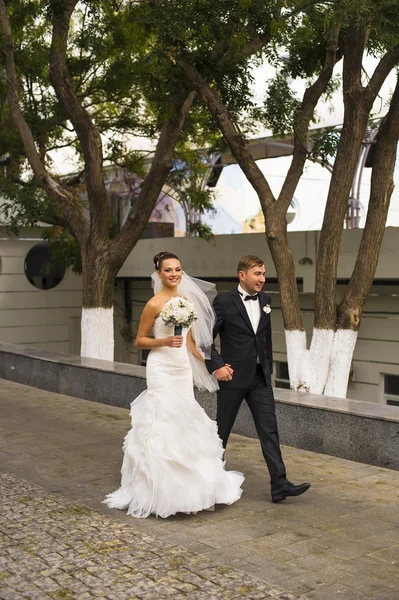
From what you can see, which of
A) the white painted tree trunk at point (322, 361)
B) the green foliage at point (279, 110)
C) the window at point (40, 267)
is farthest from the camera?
the window at point (40, 267)

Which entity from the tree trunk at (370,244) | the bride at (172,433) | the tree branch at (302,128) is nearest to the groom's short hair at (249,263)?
the bride at (172,433)

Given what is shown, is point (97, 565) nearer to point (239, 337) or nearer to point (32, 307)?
point (239, 337)

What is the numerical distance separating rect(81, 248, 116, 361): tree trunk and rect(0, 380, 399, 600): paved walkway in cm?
566

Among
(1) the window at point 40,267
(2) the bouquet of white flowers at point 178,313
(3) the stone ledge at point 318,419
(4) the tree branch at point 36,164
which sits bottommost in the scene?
(3) the stone ledge at point 318,419

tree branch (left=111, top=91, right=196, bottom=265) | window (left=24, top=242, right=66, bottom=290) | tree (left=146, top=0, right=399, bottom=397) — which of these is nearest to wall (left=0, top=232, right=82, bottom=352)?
window (left=24, top=242, right=66, bottom=290)

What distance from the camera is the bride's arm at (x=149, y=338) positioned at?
6812mm

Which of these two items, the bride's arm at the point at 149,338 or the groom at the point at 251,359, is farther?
the groom at the point at 251,359

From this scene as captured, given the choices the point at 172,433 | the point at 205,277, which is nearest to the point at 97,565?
the point at 172,433

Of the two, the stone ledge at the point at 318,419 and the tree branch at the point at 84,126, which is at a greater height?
the tree branch at the point at 84,126

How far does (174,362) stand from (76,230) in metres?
8.20

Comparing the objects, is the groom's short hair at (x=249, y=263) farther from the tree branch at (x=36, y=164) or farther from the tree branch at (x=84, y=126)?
the tree branch at (x=36, y=164)

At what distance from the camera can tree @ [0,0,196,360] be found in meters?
14.1

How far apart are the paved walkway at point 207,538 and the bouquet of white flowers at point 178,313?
1430 millimetres

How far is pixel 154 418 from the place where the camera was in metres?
6.82
